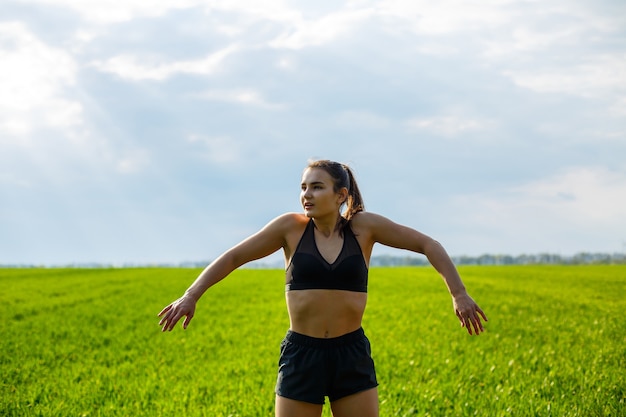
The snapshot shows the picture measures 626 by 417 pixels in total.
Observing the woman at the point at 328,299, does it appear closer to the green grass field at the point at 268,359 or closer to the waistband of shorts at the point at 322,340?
the waistband of shorts at the point at 322,340

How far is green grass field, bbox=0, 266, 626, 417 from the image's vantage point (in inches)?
349

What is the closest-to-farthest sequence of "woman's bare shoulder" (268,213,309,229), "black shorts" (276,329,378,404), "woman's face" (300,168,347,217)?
"black shorts" (276,329,378,404)
"woman's face" (300,168,347,217)
"woman's bare shoulder" (268,213,309,229)

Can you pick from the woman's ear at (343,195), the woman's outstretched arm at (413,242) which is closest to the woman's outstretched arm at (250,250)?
the woman's ear at (343,195)

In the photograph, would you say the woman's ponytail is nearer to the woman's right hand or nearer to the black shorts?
the black shorts

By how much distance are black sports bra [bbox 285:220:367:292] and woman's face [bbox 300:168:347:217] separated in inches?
8.7

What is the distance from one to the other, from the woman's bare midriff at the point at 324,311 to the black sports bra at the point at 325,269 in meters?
0.05

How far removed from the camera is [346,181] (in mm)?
5004

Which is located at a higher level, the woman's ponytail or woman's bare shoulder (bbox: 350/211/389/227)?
the woman's ponytail

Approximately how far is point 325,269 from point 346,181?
0.69 metres

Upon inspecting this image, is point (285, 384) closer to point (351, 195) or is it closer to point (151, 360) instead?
point (351, 195)

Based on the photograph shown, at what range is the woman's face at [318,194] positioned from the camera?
480 centimetres

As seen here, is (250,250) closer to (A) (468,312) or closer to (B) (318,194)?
(B) (318,194)

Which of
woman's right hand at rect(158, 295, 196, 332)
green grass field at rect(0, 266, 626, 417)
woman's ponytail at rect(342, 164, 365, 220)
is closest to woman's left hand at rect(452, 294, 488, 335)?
woman's ponytail at rect(342, 164, 365, 220)

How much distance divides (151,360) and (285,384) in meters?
8.69
